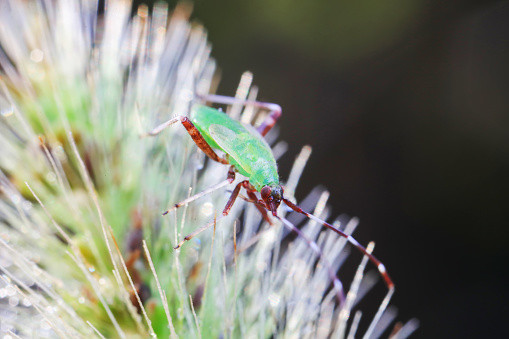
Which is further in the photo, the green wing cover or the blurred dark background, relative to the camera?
the blurred dark background

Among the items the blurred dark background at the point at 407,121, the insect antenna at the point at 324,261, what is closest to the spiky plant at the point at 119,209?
the insect antenna at the point at 324,261

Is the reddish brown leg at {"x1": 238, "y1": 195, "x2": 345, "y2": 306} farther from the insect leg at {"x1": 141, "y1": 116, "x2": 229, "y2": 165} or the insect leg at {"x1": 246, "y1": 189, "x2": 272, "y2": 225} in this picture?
the insect leg at {"x1": 141, "y1": 116, "x2": 229, "y2": 165}

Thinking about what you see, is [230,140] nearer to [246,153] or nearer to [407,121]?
[246,153]

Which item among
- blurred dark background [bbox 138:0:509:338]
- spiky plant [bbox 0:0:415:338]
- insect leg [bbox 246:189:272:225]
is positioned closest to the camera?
spiky plant [bbox 0:0:415:338]

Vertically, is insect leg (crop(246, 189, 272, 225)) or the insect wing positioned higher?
the insect wing

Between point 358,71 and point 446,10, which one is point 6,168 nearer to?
point 358,71

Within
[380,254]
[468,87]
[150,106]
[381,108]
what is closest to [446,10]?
[468,87]

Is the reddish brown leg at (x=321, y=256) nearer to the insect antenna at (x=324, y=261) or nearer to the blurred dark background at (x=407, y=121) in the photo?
the insect antenna at (x=324, y=261)

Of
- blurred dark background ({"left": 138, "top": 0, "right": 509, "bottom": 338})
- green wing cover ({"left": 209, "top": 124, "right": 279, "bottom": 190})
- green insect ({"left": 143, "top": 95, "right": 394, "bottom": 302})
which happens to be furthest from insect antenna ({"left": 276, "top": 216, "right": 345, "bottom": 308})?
blurred dark background ({"left": 138, "top": 0, "right": 509, "bottom": 338})
